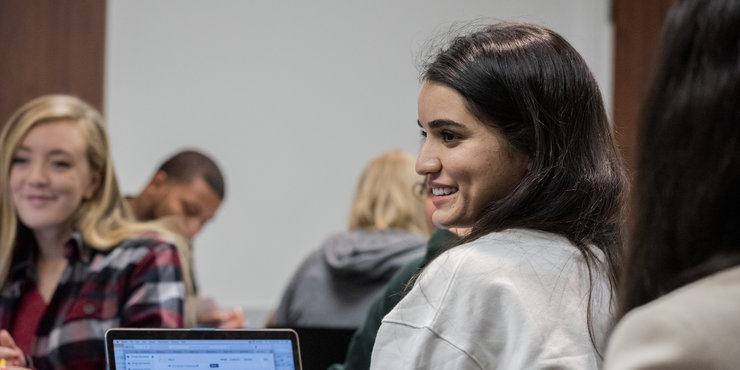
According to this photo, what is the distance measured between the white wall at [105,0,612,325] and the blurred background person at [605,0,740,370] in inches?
135

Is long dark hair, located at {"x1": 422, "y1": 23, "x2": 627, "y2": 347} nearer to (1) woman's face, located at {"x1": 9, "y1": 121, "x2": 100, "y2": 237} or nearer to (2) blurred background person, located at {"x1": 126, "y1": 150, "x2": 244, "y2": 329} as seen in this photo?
(1) woman's face, located at {"x1": 9, "y1": 121, "x2": 100, "y2": 237}

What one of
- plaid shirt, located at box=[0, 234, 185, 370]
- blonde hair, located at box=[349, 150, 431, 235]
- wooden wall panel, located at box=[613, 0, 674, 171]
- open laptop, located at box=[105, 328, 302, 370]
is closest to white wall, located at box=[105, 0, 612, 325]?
wooden wall panel, located at box=[613, 0, 674, 171]

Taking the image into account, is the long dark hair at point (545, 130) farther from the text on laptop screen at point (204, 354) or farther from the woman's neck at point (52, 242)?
the woman's neck at point (52, 242)

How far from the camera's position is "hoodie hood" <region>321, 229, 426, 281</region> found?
266 centimetres

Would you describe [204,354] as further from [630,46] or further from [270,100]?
[630,46]

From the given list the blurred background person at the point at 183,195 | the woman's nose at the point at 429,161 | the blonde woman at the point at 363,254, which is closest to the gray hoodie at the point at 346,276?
the blonde woman at the point at 363,254

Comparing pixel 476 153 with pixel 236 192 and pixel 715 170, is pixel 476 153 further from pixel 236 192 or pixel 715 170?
pixel 236 192

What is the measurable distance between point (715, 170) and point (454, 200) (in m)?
0.57

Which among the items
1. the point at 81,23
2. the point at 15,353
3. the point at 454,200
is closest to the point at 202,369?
the point at 454,200

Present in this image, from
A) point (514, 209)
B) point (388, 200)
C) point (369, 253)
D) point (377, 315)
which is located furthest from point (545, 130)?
point (388, 200)

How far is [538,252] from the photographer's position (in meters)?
1.09

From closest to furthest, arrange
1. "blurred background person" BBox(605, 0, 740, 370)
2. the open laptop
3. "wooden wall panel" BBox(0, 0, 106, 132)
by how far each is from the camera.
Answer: "blurred background person" BBox(605, 0, 740, 370)
the open laptop
"wooden wall panel" BBox(0, 0, 106, 132)

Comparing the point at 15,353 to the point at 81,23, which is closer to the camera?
the point at 15,353

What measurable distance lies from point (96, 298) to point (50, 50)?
132cm
